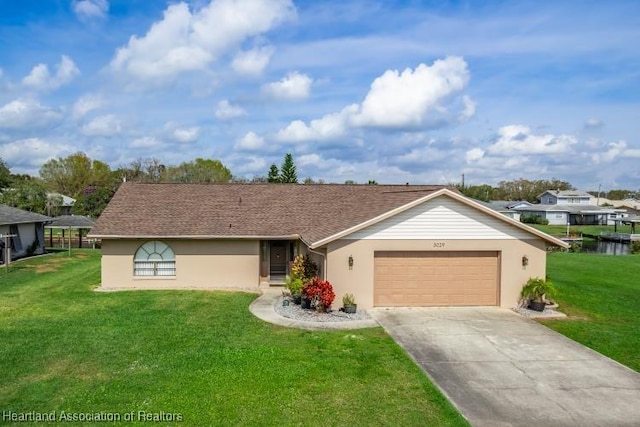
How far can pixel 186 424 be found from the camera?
26.6ft

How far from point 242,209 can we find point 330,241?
7882 millimetres

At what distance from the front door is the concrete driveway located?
24.2ft

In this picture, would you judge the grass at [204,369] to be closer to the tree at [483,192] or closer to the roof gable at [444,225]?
the roof gable at [444,225]

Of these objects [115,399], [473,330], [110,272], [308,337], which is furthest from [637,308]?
[110,272]

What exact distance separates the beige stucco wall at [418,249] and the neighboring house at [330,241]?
1.4 inches

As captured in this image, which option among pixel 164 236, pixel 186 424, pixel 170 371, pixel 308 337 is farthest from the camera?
pixel 164 236

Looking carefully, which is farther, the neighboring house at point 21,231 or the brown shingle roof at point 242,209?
the neighboring house at point 21,231

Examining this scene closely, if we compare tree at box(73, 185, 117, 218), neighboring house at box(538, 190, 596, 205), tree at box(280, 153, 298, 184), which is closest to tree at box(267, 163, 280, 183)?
tree at box(280, 153, 298, 184)

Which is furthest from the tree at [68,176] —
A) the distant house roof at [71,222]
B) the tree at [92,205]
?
the distant house roof at [71,222]

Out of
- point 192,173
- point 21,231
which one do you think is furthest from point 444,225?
point 192,173

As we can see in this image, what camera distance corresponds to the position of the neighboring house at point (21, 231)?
2947 cm

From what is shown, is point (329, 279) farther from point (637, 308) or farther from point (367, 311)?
point (637, 308)

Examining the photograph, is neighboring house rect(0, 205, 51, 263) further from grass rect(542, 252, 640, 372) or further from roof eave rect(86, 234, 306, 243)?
grass rect(542, 252, 640, 372)

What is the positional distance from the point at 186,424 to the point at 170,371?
263cm
